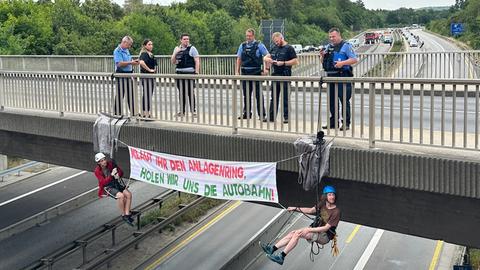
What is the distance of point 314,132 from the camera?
31.1ft

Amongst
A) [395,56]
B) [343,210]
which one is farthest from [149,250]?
[343,210]

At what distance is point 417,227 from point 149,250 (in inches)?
568

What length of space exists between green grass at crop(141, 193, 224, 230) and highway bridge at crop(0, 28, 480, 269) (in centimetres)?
953

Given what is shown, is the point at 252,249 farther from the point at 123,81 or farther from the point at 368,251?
the point at 123,81

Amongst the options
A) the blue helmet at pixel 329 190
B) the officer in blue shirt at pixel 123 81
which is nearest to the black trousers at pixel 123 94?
the officer in blue shirt at pixel 123 81

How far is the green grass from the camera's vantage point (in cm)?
2379

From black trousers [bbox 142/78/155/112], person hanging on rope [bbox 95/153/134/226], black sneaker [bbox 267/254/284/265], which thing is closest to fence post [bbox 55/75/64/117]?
black trousers [bbox 142/78/155/112]

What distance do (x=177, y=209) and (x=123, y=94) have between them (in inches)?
522

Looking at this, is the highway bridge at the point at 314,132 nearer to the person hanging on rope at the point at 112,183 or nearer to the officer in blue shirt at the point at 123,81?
the officer in blue shirt at the point at 123,81

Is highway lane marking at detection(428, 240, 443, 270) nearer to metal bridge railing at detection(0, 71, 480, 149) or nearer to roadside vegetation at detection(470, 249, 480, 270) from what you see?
roadside vegetation at detection(470, 249, 480, 270)

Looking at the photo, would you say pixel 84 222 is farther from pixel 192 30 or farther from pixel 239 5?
pixel 239 5

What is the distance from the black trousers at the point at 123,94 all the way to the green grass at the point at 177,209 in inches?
469

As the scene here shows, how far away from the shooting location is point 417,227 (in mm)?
7891

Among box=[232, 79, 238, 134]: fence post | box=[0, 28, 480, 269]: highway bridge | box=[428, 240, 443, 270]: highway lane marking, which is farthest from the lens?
box=[428, 240, 443, 270]: highway lane marking
